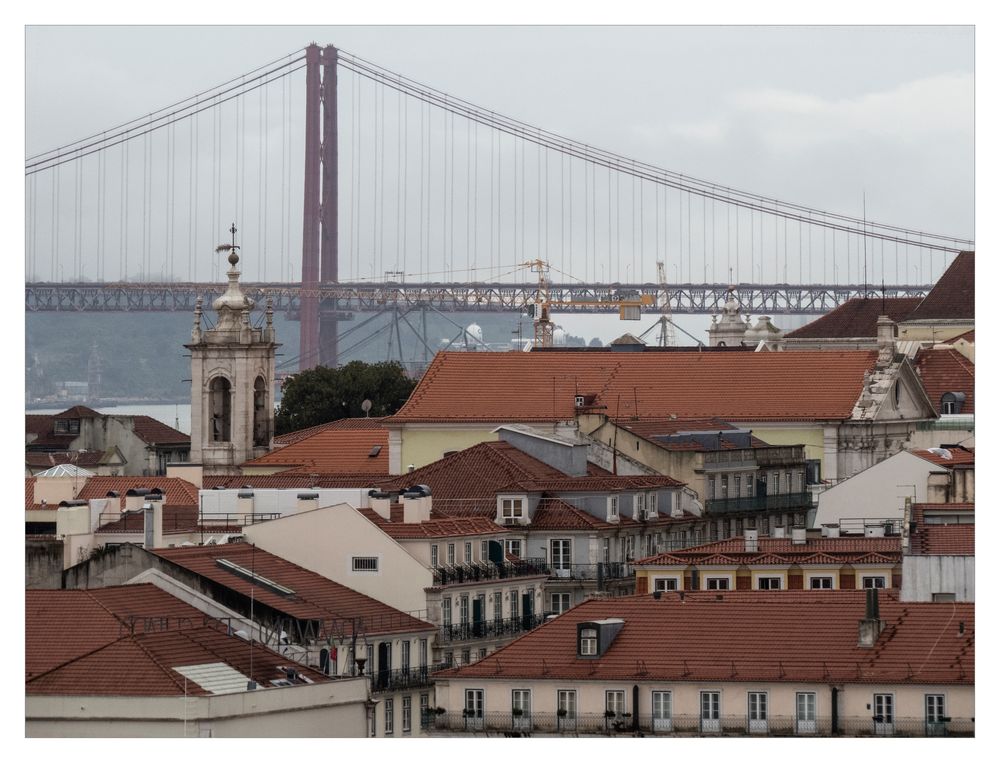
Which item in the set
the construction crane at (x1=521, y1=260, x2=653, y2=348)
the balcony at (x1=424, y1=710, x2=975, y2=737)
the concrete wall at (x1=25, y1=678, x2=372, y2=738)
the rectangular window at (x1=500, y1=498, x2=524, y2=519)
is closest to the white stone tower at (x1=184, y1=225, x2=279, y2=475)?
the rectangular window at (x1=500, y1=498, x2=524, y2=519)

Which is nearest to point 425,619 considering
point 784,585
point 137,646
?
point 784,585

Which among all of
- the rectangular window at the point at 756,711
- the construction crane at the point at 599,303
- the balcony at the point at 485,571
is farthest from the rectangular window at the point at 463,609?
the construction crane at the point at 599,303

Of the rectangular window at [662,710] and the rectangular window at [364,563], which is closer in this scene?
the rectangular window at [662,710]

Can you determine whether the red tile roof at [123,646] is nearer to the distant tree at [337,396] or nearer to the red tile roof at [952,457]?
the red tile roof at [952,457]

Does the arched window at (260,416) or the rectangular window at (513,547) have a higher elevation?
the arched window at (260,416)

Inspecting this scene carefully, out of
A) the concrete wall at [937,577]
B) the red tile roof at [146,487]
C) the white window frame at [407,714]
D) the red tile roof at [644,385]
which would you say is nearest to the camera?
the white window frame at [407,714]

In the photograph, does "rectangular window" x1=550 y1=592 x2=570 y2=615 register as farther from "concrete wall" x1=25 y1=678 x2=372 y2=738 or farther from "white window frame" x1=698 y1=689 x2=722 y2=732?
"concrete wall" x1=25 y1=678 x2=372 y2=738

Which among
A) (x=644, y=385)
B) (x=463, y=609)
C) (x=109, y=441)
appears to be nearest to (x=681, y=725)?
(x=463, y=609)

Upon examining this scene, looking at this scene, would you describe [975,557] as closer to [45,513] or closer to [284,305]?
[45,513]
